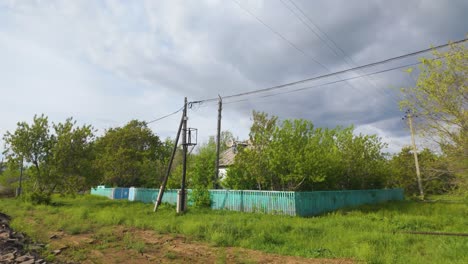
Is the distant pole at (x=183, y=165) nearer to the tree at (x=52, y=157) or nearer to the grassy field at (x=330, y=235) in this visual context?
the grassy field at (x=330, y=235)

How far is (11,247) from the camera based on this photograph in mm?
8734

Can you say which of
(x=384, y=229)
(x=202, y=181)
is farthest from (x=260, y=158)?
(x=384, y=229)

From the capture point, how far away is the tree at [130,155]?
3119cm

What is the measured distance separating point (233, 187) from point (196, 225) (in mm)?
7804

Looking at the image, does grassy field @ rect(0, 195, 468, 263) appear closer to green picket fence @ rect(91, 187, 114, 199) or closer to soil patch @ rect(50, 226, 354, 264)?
soil patch @ rect(50, 226, 354, 264)

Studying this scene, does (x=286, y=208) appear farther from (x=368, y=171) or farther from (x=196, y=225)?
(x=368, y=171)

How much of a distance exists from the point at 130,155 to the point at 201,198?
18525mm

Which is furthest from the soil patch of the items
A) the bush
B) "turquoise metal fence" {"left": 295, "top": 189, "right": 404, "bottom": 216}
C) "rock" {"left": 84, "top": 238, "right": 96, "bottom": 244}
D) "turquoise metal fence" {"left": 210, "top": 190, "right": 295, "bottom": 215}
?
the bush

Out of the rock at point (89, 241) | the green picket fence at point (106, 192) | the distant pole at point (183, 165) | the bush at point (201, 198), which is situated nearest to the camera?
the rock at point (89, 241)

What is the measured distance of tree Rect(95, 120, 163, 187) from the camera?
102ft

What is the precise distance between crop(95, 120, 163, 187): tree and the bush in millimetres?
11046

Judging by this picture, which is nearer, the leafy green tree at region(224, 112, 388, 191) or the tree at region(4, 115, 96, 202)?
the leafy green tree at region(224, 112, 388, 191)

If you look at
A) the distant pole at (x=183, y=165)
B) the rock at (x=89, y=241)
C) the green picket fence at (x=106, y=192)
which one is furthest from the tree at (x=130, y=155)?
the rock at (x=89, y=241)

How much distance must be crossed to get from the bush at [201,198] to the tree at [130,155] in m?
11.0
